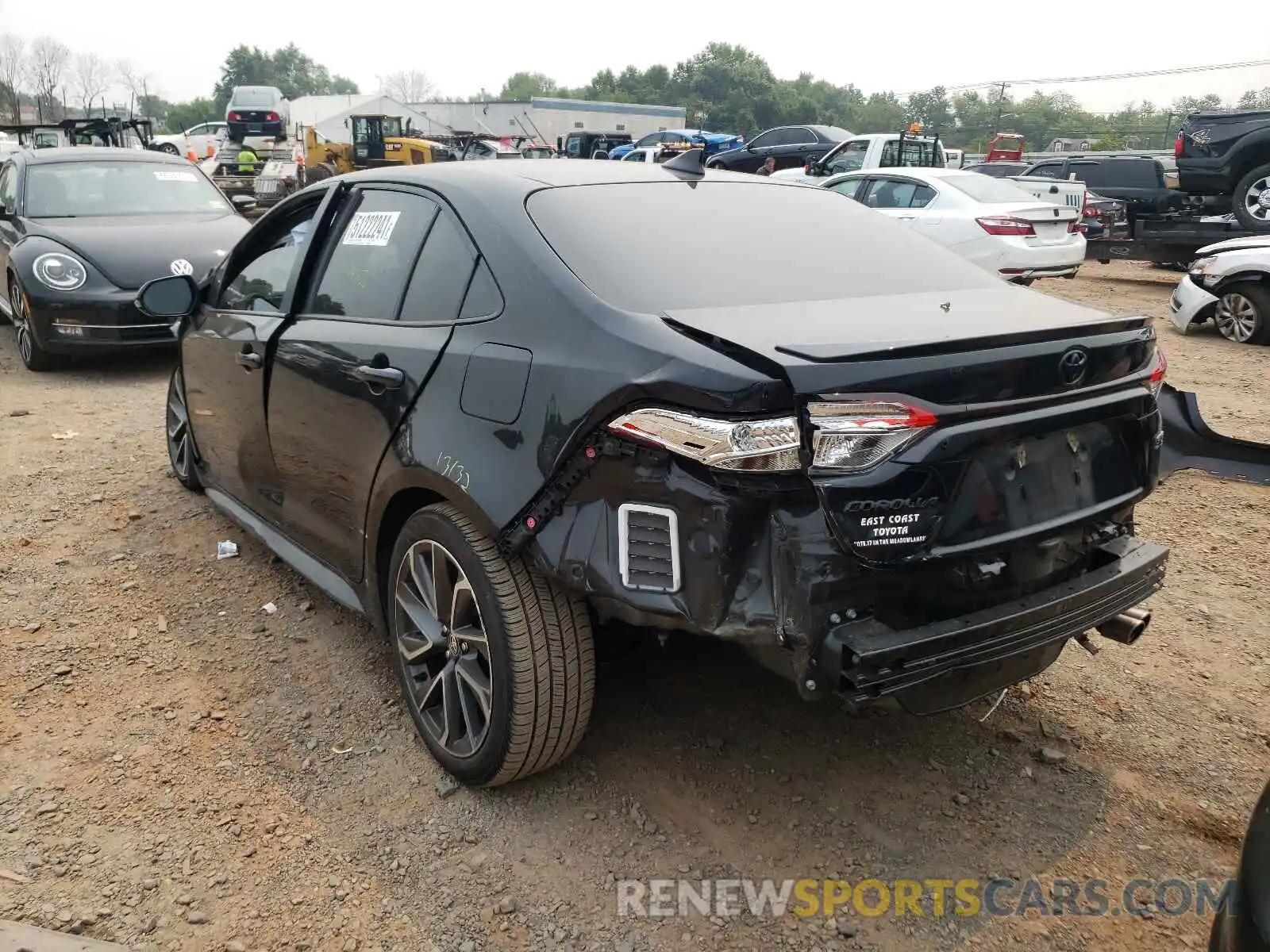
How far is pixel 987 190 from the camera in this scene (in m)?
11.1

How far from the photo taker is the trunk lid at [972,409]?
199cm

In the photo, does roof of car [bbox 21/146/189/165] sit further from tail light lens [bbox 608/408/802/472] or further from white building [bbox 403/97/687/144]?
white building [bbox 403/97/687/144]

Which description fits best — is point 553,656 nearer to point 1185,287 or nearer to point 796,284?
point 796,284

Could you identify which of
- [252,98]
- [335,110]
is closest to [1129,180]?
[252,98]

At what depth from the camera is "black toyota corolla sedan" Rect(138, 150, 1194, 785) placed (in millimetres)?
2008

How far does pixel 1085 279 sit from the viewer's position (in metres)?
14.6

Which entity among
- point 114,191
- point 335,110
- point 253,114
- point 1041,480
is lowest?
point 1041,480

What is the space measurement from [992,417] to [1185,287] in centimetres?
846

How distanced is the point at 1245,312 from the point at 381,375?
28.8ft

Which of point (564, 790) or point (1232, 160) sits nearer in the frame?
point (564, 790)

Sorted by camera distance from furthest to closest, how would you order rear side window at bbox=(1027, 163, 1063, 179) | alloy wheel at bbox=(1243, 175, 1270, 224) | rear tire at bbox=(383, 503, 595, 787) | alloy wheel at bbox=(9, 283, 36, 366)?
rear side window at bbox=(1027, 163, 1063, 179) < alloy wheel at bbox=(1243, 175, 1270, 224) < alloy wheel at bbox=(9, 283, 36, 366) < rear tire at bbox=(383, 503, 595, 787)

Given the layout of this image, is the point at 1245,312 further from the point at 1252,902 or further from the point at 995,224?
the point at 1252,902

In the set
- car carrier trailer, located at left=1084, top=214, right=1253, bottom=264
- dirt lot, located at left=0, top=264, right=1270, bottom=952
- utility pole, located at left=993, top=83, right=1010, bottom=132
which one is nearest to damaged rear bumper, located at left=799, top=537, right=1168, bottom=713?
dirt lot, located at left=0, top=264, right=1270, bottom=952

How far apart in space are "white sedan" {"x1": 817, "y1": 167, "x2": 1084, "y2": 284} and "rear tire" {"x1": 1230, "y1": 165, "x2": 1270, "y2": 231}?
2551 millimetres
